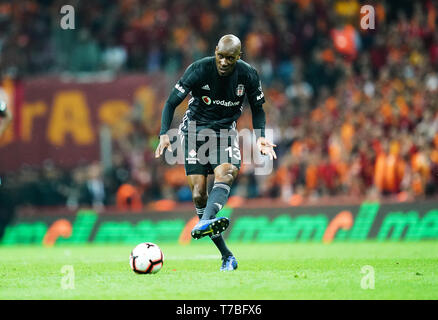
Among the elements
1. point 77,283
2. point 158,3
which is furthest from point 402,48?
point 77,283

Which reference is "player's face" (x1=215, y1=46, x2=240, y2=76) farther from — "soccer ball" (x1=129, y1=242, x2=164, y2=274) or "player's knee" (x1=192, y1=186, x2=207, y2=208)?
"soccer ball" (x1=129, y1=242, x2=164, y2=274)

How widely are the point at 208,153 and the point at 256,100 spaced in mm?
900

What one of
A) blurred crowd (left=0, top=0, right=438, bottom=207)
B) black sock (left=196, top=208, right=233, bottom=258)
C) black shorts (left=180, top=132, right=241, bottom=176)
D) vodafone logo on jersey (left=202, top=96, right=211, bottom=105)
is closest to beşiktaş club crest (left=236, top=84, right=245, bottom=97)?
vodafone logo on jersey (left=202, top=96, right=211, bottom=105)

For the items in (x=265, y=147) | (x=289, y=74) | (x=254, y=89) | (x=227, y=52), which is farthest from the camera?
(x=289, y=74)

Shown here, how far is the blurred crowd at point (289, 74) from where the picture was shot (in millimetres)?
19359

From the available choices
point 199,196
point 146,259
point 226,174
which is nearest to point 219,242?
point 199,196

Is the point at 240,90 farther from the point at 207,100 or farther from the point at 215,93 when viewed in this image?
the point at 207,100

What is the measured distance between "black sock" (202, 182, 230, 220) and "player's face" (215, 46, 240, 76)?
4.43ft

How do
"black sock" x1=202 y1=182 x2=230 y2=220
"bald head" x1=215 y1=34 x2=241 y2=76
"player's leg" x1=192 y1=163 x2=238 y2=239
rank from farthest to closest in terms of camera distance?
"bald head" x1=215 y1=34 x2=241 y2=76
"black sock" x1=202 y1=182 x2=230 y2=220
"player's leg" x1=192 y1=163 x2=238 y2=239

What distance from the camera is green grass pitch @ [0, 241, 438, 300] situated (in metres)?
7.90

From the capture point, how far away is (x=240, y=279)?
29.7 ft

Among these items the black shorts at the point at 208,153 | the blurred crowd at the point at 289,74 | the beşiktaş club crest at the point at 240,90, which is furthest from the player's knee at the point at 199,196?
the blurred crowd at the point at 289,74

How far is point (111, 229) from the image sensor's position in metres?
20.8

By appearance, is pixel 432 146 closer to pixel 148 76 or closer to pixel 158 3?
pixel 148 76
